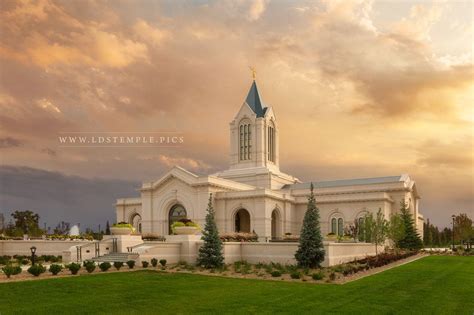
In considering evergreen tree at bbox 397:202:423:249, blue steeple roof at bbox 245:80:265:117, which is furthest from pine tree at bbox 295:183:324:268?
blue steeple roof at bbox 245:80:265:117

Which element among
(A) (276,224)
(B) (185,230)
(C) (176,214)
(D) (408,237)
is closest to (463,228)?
(D) (408,237)

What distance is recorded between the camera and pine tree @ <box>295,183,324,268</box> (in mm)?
31844

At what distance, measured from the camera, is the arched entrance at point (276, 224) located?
210 ft

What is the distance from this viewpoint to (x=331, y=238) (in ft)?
144

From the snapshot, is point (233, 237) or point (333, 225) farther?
point (333, 225)

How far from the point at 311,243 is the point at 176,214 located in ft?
109

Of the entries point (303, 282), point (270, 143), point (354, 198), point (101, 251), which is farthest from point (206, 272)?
point (270, 143)

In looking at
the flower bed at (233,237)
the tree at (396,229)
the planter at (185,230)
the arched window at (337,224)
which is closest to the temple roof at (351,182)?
the arched window at (337,224)

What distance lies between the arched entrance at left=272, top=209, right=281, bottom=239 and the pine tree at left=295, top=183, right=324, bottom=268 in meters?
31.4

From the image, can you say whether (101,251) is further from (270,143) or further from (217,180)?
(270,143)

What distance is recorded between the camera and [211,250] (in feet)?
109

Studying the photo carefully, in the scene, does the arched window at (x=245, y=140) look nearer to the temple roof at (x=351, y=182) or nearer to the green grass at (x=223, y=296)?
the temple roof at (x=351, y=182)

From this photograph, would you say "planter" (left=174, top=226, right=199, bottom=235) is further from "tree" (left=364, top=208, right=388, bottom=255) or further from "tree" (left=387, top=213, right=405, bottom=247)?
"tree" (left=387, top=213, right=405, bottom=247)

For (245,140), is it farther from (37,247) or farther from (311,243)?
A: (311,243)
